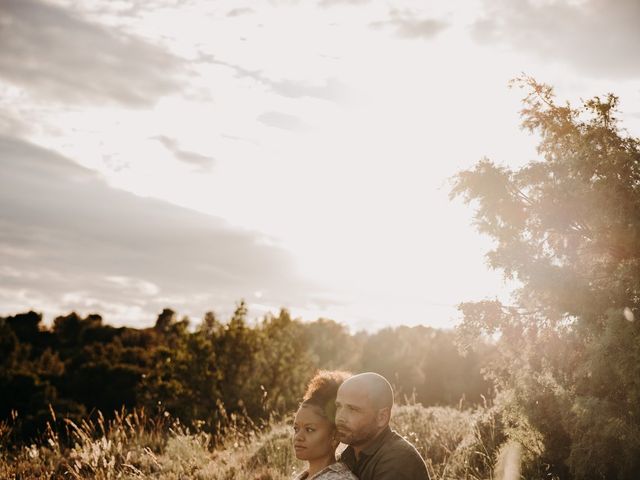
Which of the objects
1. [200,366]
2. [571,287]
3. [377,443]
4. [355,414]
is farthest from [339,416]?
[200,366]

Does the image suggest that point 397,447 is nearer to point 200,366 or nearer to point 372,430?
point 372,430

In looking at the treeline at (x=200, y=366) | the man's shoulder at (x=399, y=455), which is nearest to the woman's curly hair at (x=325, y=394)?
the man's shoulder at (x=399, y=455)

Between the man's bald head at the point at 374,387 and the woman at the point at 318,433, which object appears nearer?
the man's bald head at the point at 374,387

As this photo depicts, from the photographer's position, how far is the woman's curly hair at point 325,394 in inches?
164

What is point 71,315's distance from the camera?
48.9 m

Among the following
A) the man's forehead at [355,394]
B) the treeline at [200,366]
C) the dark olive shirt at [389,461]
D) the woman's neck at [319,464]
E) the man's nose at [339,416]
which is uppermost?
the man's forehead at [355,394]

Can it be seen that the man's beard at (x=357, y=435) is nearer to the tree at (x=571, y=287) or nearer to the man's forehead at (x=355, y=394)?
the man's forehead at (x=355, y=394)

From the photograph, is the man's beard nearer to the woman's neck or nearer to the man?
the man

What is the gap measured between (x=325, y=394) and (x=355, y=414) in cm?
38

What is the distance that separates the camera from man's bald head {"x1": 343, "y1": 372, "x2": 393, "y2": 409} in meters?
3.93

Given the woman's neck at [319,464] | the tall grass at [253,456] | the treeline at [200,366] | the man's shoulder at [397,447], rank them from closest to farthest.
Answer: the man's shoulder at [397,447], the woman's neck at [319,464], the tall grass at [253,456], the treeline at [200,366]

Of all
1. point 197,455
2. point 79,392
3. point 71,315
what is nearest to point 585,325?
point 197,455

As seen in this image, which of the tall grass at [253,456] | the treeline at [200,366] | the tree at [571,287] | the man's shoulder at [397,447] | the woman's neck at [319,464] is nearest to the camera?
the man's shoulder at [397,447]

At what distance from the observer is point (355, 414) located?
12.9ft
